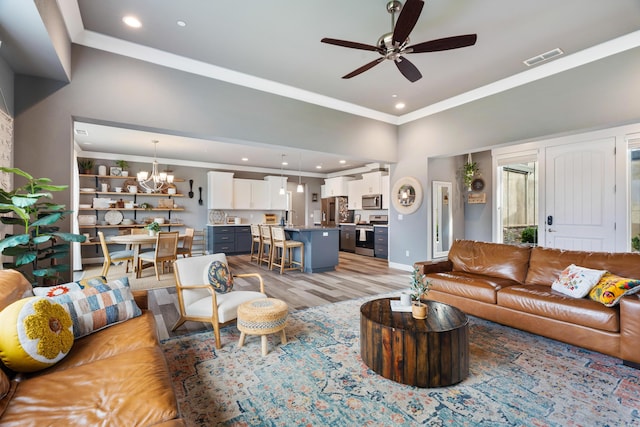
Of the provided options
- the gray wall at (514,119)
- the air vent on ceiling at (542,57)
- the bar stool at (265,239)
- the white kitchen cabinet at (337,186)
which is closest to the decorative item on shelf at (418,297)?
the gray wall at (514,119)

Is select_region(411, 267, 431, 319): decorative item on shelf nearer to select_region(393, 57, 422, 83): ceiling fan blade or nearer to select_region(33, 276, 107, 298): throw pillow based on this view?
select_region(393, 57, 422, 83): ceiling fan blade

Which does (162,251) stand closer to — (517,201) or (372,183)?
(372,183)

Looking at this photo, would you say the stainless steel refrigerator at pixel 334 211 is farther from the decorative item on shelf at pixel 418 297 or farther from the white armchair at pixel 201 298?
the decorative item on shelf at pixel 418 297

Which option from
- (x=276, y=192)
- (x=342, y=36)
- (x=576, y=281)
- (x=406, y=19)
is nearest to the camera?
(x=406, y=19)

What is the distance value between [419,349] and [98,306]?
2217 millimetres

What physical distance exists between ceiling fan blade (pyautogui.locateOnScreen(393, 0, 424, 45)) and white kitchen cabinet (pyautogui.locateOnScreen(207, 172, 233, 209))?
7163mm

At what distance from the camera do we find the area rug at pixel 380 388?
5.73 feet

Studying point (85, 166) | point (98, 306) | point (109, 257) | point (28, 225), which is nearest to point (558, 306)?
point (98, 306)

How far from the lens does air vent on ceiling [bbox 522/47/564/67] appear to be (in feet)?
12.1

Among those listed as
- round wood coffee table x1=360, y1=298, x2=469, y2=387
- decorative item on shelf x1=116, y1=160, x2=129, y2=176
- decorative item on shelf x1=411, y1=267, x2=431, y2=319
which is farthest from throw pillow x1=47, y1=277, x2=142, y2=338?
decorative item on shelf x1=116, y1=160, x2=129, y2=176

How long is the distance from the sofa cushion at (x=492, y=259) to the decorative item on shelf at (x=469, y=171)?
279cm

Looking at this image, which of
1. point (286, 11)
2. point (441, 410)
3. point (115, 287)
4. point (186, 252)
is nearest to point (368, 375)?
point (441, 410)

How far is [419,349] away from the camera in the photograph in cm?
199

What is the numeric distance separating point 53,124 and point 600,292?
5.60m
